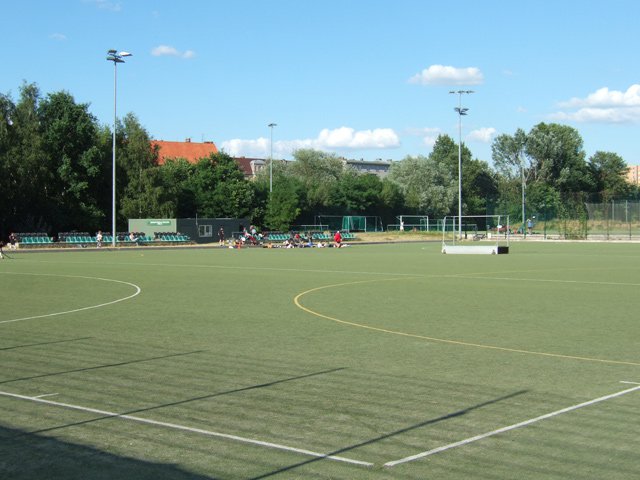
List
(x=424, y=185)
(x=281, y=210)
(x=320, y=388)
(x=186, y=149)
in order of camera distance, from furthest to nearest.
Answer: (x=186, y=149) → (x=424, y=185) → (x=281, y=210) → (x=320, y=388)

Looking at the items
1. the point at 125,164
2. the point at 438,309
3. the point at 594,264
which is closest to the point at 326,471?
the point at 438,309

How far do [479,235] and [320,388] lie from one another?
78893mm

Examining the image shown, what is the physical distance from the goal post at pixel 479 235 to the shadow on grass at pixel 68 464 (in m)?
46.0

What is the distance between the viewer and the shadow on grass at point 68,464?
6206 mm

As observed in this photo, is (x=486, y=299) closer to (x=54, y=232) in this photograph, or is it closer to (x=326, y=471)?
(x=326, y=471)

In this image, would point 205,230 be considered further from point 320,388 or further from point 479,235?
point 320,388

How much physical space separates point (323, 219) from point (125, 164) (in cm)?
2844

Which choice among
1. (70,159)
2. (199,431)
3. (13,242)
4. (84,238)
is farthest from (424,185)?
(199,431)

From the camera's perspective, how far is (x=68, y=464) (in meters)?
6.52

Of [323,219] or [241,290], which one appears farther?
[323,219]

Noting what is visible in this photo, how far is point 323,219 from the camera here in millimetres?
99750

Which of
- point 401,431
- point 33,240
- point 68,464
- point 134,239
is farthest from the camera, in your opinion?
point 134,239

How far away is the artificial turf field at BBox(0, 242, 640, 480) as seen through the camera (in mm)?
6637

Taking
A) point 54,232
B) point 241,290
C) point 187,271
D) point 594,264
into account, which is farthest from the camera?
point 54,232
